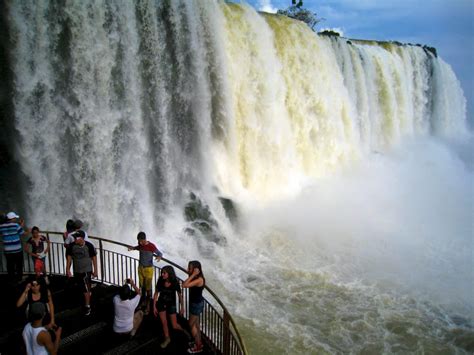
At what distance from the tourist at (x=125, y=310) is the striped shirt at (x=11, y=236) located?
269 cm

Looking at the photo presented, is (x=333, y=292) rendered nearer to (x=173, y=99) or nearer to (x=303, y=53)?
(x=173, y=99)

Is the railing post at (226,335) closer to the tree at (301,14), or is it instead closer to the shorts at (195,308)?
the shorts at (195,308)

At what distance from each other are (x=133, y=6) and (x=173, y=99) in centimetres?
334

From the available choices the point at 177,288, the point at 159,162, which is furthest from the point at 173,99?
the point at 177,288

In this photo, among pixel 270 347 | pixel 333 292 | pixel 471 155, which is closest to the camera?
pixel 270 347

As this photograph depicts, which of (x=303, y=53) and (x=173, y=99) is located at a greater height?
(x=303, y=53)

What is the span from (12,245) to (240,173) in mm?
11091

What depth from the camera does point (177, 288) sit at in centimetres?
560

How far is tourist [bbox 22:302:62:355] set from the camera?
4.25 m

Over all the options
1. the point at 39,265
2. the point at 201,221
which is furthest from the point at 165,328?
the point at 201,221

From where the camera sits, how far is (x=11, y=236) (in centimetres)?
707

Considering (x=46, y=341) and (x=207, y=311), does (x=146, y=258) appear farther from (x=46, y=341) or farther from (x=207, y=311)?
(x=207, y=311)

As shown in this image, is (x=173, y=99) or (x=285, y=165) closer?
(x=173, y=99)

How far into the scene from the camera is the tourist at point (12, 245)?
22.9 feet
